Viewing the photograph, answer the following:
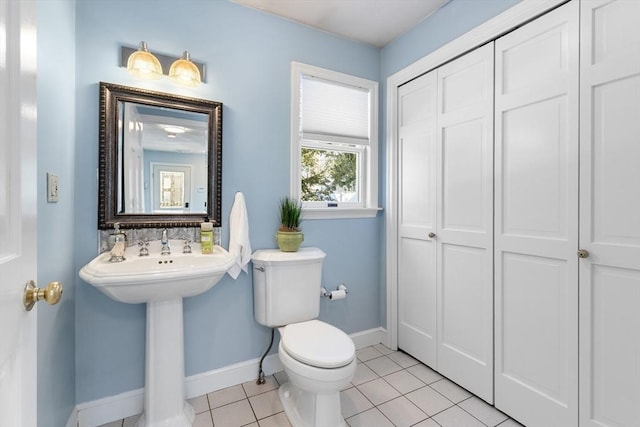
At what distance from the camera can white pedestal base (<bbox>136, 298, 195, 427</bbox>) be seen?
58.8 inches

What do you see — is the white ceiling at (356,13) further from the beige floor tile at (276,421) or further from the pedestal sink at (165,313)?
the beige floor tile at (276,421)

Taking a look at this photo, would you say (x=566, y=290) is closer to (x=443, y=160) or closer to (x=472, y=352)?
(x=472, y=352)

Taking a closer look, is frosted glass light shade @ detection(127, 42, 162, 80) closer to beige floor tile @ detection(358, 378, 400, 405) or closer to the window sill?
the window sill

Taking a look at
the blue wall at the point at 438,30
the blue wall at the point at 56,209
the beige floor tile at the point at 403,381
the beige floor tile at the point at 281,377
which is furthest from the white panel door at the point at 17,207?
the blue wall at the point at 438,30

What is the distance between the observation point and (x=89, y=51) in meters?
1.55

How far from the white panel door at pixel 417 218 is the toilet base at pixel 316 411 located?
0.89 m

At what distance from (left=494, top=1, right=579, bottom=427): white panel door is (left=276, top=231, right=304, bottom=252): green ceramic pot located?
114 centimetres

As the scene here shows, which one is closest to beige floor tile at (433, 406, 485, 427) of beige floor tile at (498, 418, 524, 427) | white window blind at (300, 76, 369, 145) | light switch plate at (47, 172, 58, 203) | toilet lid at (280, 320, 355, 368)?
beige floor tile at (498, 418, 524, 427)

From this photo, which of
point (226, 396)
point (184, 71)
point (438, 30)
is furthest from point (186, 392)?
point (438, 30)

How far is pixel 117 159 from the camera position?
1613 mm

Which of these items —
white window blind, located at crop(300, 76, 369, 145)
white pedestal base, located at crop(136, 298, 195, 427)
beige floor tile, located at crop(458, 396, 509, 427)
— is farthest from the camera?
white window blind, located at crop(300, 76, 369, 145)

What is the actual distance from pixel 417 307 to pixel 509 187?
3.37 ft

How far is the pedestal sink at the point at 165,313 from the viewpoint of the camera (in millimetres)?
1337

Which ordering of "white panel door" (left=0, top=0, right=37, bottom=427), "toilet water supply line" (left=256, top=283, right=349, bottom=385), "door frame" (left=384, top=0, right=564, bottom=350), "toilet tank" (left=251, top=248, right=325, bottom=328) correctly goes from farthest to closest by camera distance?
"door frame" (left=384, top=0, right=564, bottom=350) < "toilet water supply line" (left=256, top=283, right=349, bottom=385) < "toilet tank" (left=251, top=248, right=325, bottom=328) < "white panel door" (left=0, top=0, right=37, bottom=427)
